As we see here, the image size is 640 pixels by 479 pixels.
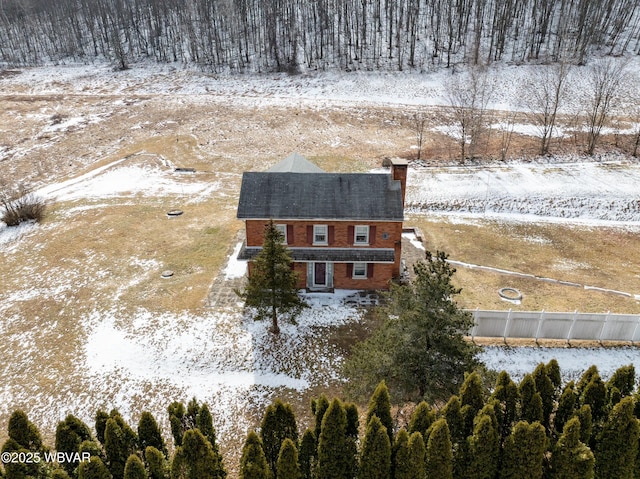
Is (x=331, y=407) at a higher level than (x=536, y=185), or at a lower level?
higher

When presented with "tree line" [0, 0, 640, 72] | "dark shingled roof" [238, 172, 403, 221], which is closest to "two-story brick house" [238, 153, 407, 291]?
"dark shingled roof" [238, 172, 403, 221]

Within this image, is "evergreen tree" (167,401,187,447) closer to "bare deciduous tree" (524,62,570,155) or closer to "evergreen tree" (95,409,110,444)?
"evergreen tree" (95,409,110,444)

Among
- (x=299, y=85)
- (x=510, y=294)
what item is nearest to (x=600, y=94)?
(x=510, y=294)

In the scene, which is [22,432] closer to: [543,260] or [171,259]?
[171,259]

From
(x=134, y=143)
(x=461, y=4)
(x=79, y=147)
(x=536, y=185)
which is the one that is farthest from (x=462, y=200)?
(x=461, y=4)

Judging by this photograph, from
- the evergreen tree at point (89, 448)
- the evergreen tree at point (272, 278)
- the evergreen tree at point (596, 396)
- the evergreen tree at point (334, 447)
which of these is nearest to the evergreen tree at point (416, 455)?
the evergreen tree at point (334, 447)

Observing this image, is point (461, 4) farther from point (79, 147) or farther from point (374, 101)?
point (79, 147)

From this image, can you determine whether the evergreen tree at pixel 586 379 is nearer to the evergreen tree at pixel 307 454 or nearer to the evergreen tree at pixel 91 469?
the evergreen tree at pixel 307 454
